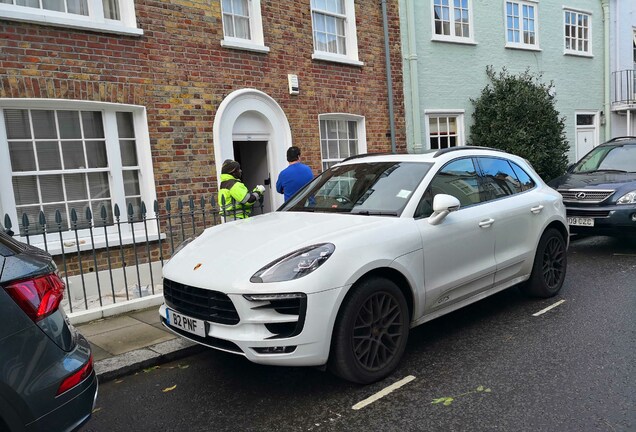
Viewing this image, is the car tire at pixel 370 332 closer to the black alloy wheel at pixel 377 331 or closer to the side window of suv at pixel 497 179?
the black alloy wheel at pixel 377 331

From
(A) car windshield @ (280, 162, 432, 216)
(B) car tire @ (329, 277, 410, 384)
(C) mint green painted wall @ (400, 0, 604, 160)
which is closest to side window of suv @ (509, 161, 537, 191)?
(A) car windshield @ (280, 162, 432, 216)

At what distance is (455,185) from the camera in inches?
183

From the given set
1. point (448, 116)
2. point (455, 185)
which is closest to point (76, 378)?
point (455, 185)

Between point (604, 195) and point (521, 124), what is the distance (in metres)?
5.15

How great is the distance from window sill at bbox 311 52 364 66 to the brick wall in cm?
10

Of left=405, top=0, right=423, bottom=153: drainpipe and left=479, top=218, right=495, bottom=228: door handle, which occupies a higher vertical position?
left=405, top=0, right=423, bottom=153: drainpipe

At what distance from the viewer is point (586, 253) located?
8.26m

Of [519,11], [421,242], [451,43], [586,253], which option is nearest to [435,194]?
[421,242]

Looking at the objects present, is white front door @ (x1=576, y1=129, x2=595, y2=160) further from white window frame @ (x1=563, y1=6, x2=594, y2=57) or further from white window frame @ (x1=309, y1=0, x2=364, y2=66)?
white window frame @ (x1=309, y1=0, x2=364, y2=66)

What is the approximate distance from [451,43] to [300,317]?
36.6 ft

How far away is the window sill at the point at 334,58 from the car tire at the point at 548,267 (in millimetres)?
5897

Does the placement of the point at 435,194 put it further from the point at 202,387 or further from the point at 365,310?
the point at 202,387

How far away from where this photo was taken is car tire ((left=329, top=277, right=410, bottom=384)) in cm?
345

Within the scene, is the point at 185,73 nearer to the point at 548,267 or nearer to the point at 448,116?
the point at 548,267
